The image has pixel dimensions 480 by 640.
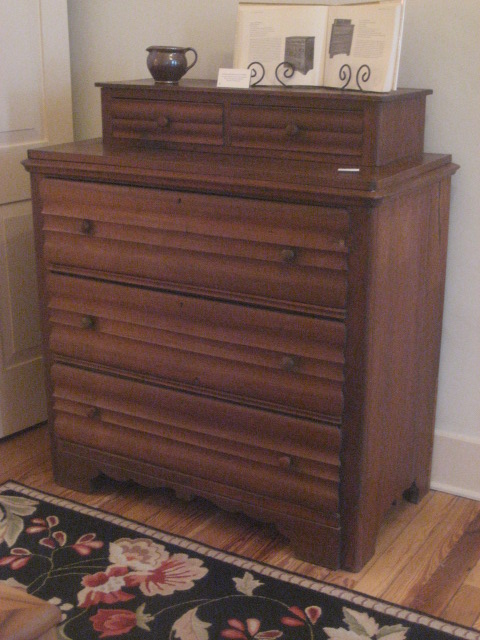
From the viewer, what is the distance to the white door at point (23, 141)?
8.16 ft

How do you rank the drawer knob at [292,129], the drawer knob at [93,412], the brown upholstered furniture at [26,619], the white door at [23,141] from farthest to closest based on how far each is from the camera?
the white door at [23,141] < the drawer knob at [93,412] < the drawer knob at [292,129] < the brown upholstered furniture at [26,619]

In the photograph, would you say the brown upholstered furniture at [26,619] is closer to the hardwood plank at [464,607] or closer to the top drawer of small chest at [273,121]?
the hardwood plank at [464,607]

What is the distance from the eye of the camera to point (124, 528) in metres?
2.13

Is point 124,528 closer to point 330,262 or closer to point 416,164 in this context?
point 330,262

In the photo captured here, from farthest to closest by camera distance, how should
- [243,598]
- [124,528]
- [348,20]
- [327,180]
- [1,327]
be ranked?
[1,327] < [124,528] < [348,20] < [243,598] < [327,180]

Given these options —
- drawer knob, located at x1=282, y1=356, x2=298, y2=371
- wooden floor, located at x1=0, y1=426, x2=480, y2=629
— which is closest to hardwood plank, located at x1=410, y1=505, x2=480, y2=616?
wooden floor, located at x1=0, y1=426, x2=480, y2=629

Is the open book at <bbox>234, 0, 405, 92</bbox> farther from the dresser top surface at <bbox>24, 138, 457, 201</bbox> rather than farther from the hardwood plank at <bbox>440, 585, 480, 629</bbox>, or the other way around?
the hardwood plank at <bbox>440, 585, 480, 629</bbox>

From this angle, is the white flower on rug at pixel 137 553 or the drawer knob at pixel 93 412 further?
the drawer knob at pixel 93 412

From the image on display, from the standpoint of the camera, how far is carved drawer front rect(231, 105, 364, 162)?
188cm

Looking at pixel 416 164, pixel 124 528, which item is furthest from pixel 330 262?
pixel 124 528

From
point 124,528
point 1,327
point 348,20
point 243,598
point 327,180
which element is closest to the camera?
point 327,180

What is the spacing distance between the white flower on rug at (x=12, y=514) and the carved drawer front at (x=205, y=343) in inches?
16.9

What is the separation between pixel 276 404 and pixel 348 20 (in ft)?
3.12

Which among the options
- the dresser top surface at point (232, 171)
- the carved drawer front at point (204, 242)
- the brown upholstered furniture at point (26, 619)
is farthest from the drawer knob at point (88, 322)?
the brown upholstered furniture at point (26, 619)
